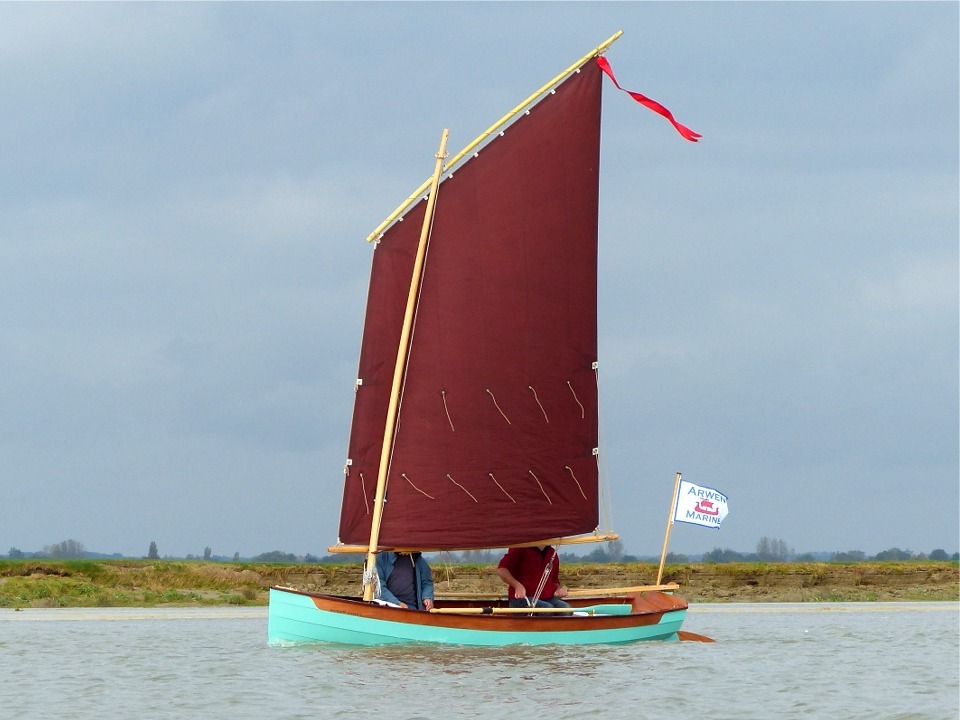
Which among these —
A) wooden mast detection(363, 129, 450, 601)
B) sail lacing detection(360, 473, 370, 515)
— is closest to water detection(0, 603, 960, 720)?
wooden mast detection(363, 129, 450, 601)

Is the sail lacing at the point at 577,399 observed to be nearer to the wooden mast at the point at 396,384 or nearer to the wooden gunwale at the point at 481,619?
the wooden mast at the point at 396,384

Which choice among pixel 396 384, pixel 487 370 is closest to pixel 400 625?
pixel 396 384

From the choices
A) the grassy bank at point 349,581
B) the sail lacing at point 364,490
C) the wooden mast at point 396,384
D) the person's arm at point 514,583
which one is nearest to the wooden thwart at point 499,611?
the person's arm at point 514,583

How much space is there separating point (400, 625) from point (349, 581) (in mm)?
24720

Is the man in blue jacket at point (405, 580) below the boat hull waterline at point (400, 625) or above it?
above

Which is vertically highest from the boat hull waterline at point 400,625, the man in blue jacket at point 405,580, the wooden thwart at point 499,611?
the man in blue jacket at point 405,580

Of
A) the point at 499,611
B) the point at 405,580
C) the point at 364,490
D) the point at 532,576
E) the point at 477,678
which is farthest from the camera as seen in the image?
the point at 364,490

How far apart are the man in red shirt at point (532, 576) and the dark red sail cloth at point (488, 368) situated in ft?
1.48

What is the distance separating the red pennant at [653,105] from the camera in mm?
31469

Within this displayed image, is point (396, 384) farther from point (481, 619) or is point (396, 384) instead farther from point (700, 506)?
point (700, 506)

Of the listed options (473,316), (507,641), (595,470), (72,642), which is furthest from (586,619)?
(72,642)

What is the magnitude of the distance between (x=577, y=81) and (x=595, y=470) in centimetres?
886

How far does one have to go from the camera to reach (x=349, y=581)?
50375 millimetres

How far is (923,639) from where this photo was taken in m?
31.3
